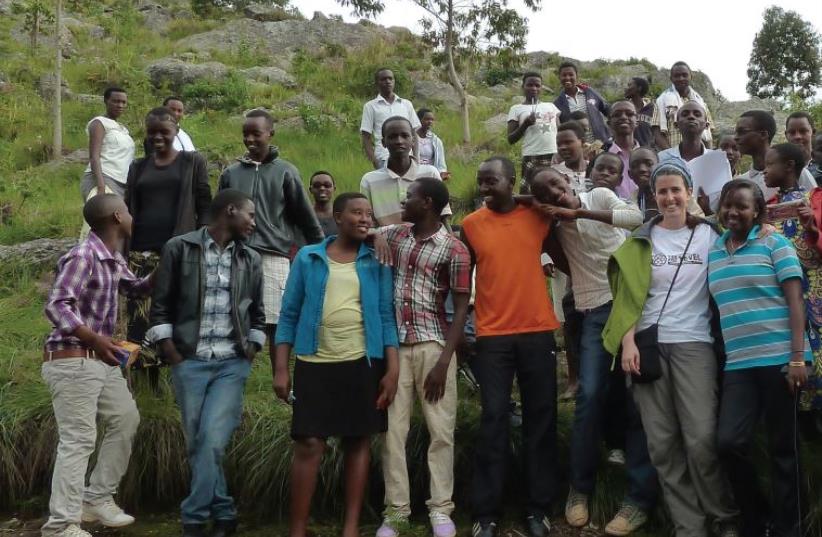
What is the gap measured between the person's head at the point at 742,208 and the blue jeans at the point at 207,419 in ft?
8.92

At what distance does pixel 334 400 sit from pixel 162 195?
2.08 meters

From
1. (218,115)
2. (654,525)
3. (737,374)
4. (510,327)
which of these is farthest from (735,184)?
(218,115)

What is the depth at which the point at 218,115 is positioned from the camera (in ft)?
59.4

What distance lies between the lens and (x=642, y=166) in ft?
18.3

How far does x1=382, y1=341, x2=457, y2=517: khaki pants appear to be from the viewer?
4699 mm

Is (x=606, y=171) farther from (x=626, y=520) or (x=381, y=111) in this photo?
(x=381, y=111)

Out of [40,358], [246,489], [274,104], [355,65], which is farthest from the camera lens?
[355,65]

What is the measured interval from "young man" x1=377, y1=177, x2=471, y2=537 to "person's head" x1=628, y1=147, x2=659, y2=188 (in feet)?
4.91

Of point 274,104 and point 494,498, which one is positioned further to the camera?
point 274,104

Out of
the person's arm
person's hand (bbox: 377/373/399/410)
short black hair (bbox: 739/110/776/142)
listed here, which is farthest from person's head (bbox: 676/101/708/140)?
the person's arm

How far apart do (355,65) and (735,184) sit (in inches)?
816

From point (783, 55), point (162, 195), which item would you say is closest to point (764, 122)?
point (162, 195)

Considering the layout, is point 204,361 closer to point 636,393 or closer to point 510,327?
point 510,327

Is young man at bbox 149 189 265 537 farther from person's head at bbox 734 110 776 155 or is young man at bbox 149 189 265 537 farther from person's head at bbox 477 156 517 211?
person's head at bbox 734 110 776 155
